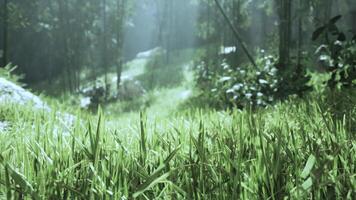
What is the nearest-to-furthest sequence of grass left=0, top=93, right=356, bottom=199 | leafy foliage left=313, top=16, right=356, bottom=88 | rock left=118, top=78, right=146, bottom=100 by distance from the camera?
grass left=0, top=93, right=356, bottom=199 < leafy foliage left=313, top=16, right=356, bottom=88 < rock left=118, top=78, right=146, bottom=100

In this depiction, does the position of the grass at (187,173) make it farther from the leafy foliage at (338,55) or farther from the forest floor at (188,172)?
the leafy foliage at (338,55)

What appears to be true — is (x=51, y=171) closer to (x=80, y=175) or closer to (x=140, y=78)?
(x=80, y=175)

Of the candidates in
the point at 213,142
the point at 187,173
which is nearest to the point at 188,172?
the point at 187,173

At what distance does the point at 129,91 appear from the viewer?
19328 mm

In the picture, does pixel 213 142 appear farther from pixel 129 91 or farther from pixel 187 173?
pixel 129 91

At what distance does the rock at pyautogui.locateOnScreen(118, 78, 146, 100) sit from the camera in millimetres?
19131

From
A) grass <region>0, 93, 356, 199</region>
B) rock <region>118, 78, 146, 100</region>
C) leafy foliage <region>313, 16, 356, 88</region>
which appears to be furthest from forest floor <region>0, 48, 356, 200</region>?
rock <region>118, 78, 146, 100</region>

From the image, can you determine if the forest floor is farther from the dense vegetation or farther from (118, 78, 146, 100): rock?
(118, 78, 146, 100): rock

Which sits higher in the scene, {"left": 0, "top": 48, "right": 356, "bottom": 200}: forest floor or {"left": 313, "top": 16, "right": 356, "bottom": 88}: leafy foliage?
{"left": 313, "top": 16, "right": 356, "bottom": 88}: leafy foliage

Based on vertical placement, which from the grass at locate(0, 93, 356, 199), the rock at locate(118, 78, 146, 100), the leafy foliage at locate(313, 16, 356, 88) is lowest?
the rock at locate(118, 78, 146, 100)

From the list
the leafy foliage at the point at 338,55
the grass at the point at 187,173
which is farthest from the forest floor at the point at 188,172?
the leafy foliage at the point at 338,55

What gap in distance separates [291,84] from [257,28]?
27116 mm

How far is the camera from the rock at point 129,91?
1913 cm

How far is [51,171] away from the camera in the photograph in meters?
Result: 1.44
